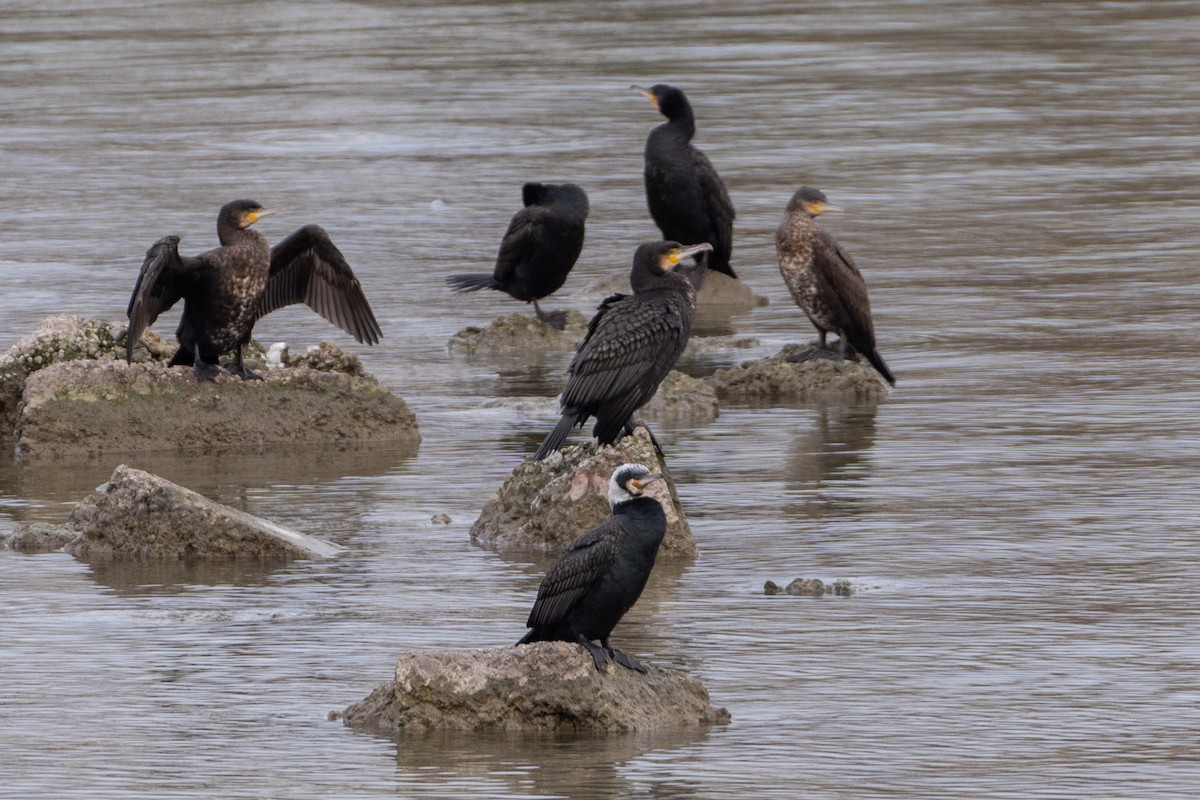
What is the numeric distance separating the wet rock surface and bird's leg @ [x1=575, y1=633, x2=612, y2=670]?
1.87 metres

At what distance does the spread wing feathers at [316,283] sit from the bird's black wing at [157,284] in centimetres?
84

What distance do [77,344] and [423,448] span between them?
6.07ft

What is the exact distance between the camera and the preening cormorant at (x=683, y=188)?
53.3 ft

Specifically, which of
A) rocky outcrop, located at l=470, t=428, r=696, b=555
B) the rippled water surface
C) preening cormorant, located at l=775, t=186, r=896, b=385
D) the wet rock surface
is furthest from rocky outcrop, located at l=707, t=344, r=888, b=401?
the wet rock surface

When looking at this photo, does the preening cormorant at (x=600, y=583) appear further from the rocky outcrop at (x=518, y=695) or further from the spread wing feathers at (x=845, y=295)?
the spread wing feathers at (x=845, y=295)

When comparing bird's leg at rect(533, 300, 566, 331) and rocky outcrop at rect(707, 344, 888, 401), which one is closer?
rocky outcrop at rect(707, 344, 888, 401)

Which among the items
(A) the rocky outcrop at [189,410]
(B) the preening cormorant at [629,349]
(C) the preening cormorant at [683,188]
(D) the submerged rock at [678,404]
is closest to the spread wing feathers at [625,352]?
(B) the preening cormorant at [629,349]

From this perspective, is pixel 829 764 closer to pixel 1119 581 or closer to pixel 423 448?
pixel 1119 581

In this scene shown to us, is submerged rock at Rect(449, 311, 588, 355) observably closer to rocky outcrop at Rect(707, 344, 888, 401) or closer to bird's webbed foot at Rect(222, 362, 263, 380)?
rocky outcrop at Rect(707, 344, 888, 401)

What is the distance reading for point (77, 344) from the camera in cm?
1240

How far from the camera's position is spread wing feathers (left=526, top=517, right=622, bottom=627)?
7133mm

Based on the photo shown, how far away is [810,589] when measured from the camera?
8.98m

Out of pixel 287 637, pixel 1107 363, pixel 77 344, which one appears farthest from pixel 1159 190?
pixel 287 637

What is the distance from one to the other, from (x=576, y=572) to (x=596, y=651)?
9.6 inches
